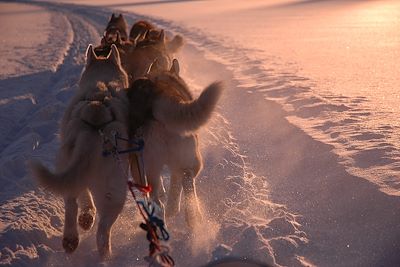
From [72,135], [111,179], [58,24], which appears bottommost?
[58,24]

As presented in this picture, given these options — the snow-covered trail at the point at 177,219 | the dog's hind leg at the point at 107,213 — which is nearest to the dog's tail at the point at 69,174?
the dog's hind leg at the point at 107,213

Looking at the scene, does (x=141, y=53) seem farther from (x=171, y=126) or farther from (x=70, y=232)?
(x=70, y=232)

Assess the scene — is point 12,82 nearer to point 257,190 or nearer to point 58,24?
point 257,190

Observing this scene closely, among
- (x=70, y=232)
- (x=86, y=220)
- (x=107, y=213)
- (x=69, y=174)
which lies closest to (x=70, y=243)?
(x=70, y=232)

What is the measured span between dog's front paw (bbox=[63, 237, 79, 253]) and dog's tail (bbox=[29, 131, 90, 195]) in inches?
21.1

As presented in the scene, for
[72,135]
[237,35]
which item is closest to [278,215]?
[72,135]

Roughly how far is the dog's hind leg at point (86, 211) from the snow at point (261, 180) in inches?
6.4

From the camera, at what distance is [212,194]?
4652mm

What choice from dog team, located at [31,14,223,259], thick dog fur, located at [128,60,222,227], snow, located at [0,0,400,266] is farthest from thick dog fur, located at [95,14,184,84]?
thick dog fur, located at [128,60,222,227]

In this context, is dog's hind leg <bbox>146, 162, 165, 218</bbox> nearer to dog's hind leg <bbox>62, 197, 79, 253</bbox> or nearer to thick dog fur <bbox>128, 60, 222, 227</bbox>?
thick dog fur <bbox>128, 60, 222, 227</bbox>

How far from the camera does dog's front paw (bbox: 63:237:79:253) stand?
11.7 feet

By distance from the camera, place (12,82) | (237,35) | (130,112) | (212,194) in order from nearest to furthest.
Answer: (130,112) < (212,194) < (12,82) < (237,35)

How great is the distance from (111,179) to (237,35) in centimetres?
1412

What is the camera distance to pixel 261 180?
16.2 feet
